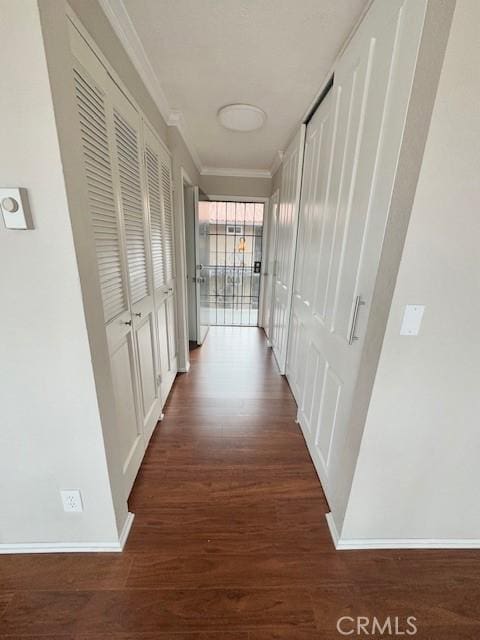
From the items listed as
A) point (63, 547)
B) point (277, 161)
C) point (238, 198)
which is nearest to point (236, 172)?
point (238, 198)

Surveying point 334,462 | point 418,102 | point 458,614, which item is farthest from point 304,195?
point 458,614

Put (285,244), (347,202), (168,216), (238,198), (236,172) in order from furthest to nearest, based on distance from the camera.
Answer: (238,198)
(236,172)
(285,244)
(168,216)
(347,202)

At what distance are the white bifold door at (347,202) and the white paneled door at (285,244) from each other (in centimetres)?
29

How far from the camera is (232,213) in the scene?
4406 millimetres

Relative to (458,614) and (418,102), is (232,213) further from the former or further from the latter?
(458,614)

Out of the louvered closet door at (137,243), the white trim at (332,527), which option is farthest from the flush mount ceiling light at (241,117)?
the white trim at (332,527)

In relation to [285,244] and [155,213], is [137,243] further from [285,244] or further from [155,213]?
A: [285,244]

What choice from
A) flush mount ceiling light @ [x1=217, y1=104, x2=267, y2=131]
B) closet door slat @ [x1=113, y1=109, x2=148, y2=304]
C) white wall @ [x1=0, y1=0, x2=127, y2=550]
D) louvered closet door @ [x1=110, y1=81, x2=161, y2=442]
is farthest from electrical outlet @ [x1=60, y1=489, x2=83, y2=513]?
flush mount ceiling light @ [x1=217, y1=104, x2=267, y2=131]

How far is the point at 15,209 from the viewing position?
775mm

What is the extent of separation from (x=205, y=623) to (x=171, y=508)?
1.67 ft

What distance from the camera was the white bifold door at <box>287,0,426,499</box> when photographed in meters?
0.88

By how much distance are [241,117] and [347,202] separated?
150 cm

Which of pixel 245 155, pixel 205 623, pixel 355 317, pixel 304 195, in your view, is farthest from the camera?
pixel 245 155

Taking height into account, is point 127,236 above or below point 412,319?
above
